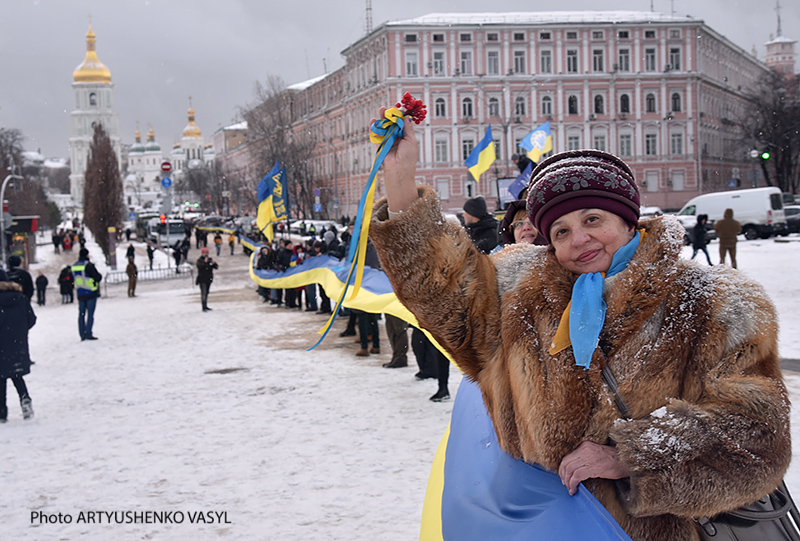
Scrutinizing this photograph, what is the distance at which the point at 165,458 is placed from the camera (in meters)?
6.86

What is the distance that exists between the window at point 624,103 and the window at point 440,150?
15053 mm

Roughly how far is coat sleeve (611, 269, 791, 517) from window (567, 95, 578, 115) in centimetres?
6104

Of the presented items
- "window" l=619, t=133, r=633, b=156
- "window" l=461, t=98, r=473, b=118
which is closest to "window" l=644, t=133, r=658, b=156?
"window" l=619, t=133, r=633, b=156

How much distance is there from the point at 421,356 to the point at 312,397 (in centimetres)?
163

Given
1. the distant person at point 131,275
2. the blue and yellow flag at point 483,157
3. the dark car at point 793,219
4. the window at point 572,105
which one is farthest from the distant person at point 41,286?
the window at point 572,105

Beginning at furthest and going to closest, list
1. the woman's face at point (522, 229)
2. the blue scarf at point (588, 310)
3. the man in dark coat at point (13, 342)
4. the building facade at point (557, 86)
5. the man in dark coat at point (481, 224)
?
1. the building facade at point (557, 86)
2. the man in dark coat at point (13, 342)
3. the man in dark coat at point (481, 224)
4. the woman's face at point (522, 229)
5. the blue scarf at point (588, 310)

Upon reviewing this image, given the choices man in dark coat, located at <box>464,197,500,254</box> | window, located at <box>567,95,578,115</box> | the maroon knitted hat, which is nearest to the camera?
the maroon knitted hat

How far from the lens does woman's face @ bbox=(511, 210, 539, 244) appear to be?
15.6 feet

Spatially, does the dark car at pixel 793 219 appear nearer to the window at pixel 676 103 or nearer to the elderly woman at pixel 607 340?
the window at pixel 676 103

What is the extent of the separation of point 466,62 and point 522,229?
191 ft

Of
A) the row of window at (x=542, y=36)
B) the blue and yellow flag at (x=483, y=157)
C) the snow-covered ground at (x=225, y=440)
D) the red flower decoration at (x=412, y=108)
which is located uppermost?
the row of window at (x=542, y=36)

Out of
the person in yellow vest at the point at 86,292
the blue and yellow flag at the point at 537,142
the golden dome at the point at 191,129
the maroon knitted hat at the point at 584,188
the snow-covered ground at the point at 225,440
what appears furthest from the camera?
the golden dome at the point at 191,129

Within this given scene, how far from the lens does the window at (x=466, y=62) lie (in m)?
60.0

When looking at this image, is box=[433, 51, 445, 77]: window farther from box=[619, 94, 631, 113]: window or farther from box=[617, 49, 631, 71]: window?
box=[619, 94, 631, 113]: window
